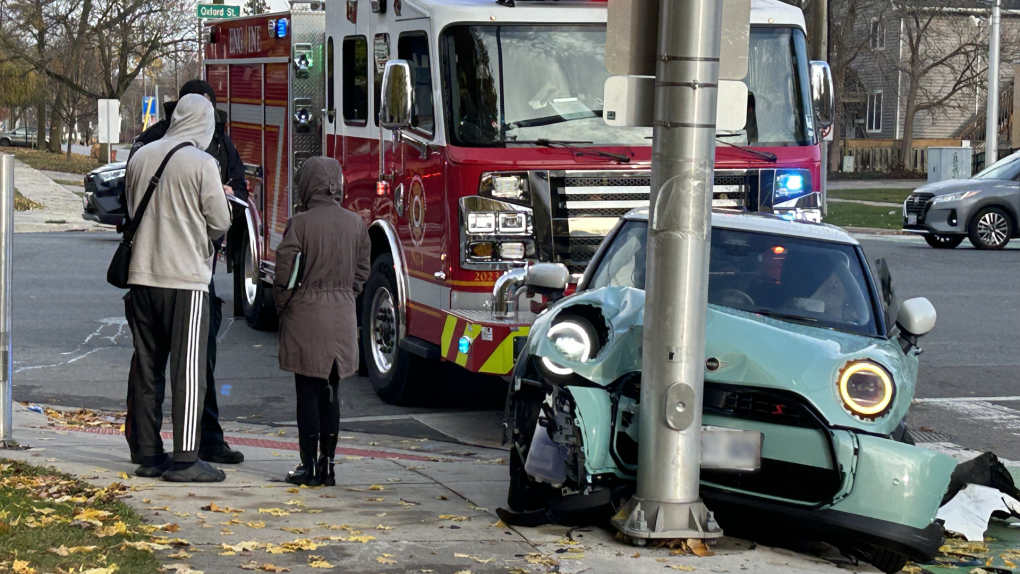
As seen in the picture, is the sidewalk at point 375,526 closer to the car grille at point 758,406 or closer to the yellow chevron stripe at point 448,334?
the car grille at point 758,406

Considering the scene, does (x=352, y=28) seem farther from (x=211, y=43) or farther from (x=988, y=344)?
(x=988, y=344)

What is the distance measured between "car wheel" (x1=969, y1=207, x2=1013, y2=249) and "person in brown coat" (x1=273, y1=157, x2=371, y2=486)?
17.9 meters

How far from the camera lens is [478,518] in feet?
19.4

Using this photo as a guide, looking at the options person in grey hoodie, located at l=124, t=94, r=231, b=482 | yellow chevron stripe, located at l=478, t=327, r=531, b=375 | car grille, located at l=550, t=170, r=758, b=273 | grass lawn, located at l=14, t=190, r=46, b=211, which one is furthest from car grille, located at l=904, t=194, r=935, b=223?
grass lawn, located at l=14, t=190, r=46, b=211

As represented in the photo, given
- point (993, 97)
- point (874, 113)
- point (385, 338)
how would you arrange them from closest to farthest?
point (385, 338), point (993, 97), point (874, 113)

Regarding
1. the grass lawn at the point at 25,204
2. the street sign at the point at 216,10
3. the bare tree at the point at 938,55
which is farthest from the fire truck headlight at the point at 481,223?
the bare tree at the point at 938,55

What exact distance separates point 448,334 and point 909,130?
46624 mm

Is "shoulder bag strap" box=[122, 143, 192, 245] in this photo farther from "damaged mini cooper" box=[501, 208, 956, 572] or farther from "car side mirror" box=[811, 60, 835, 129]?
"car side mirror" box=[811, 60, 835, 129]

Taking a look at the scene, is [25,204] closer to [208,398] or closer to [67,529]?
[208,398]

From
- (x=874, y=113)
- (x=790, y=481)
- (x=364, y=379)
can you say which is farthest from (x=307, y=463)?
(x=874, y=113)

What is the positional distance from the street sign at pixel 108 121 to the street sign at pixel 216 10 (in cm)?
1453

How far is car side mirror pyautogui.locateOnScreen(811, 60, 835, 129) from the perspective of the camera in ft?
30.6

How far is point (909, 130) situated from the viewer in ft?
170

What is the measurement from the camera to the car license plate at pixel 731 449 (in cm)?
537
